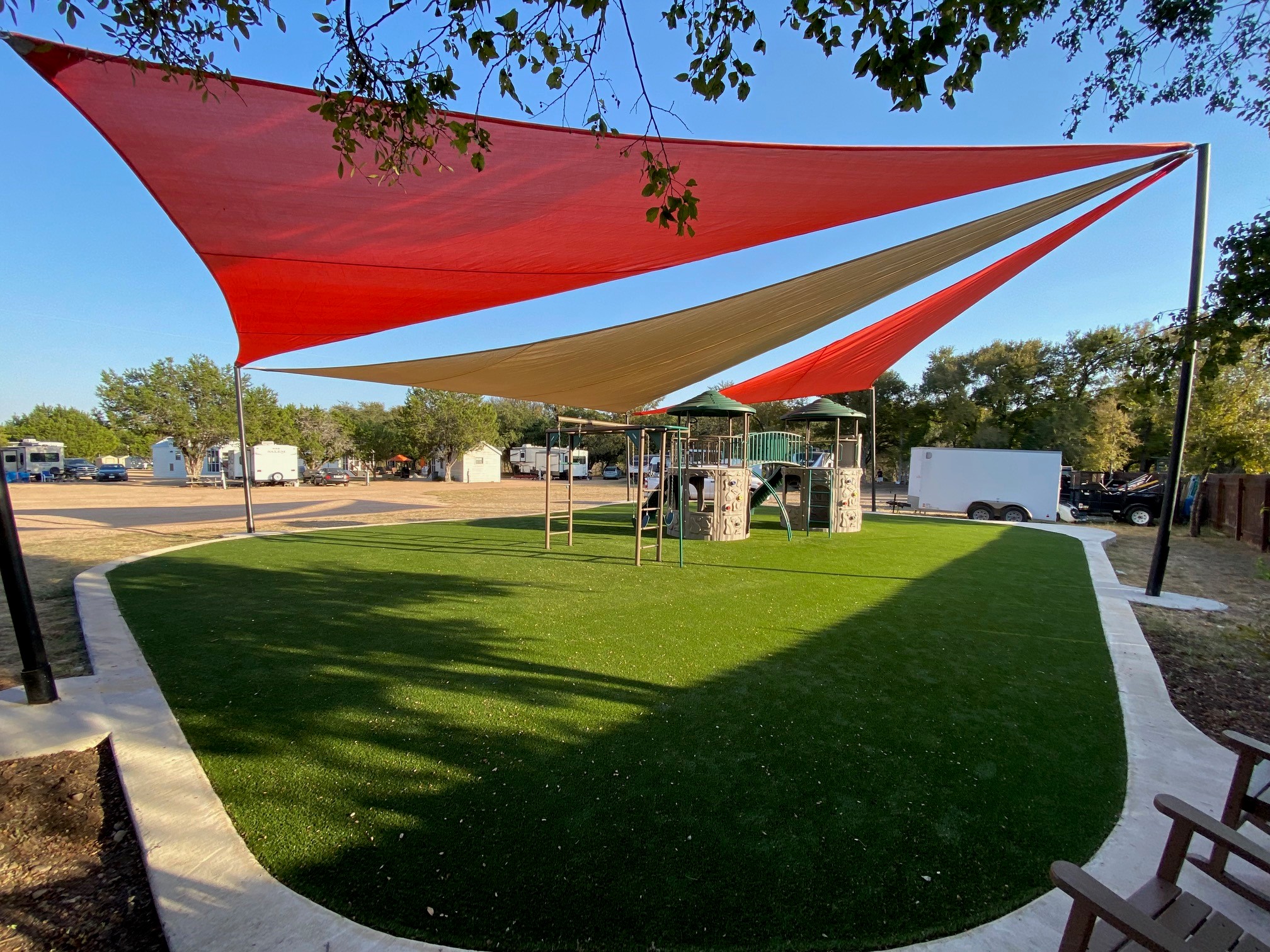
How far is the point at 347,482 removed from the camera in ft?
112

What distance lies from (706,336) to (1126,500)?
17.6 metres

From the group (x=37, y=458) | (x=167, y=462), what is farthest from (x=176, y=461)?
(x=37, y=458)

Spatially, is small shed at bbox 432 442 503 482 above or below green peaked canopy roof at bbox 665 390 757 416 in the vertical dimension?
below

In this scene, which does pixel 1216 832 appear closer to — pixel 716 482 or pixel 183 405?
pixel 716 482

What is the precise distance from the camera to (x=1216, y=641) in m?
5.28

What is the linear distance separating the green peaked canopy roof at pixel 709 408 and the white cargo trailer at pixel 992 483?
9619 millimetres

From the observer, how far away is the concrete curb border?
183 cm

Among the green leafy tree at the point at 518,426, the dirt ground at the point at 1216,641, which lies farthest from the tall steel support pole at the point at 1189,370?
the green leafy tree at the point at 518,426

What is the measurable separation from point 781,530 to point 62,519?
17.8 m

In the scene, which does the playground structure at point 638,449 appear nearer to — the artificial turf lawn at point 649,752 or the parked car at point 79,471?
the artificial turf lawn at point 649,752

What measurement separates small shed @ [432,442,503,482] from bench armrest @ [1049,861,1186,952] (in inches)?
1580

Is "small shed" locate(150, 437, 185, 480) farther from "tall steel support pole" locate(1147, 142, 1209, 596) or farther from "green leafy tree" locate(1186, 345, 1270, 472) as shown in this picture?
"green leafy tree" locate(1186, 345, 1270, 472)

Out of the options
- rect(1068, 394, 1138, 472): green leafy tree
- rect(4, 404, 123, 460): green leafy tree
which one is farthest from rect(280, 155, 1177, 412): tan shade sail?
rect(4, 404, 123, 460): green leafy tree

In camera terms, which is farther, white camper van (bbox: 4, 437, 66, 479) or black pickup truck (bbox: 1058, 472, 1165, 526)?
white camper van (bbox: 4, 437, 66, 479)
